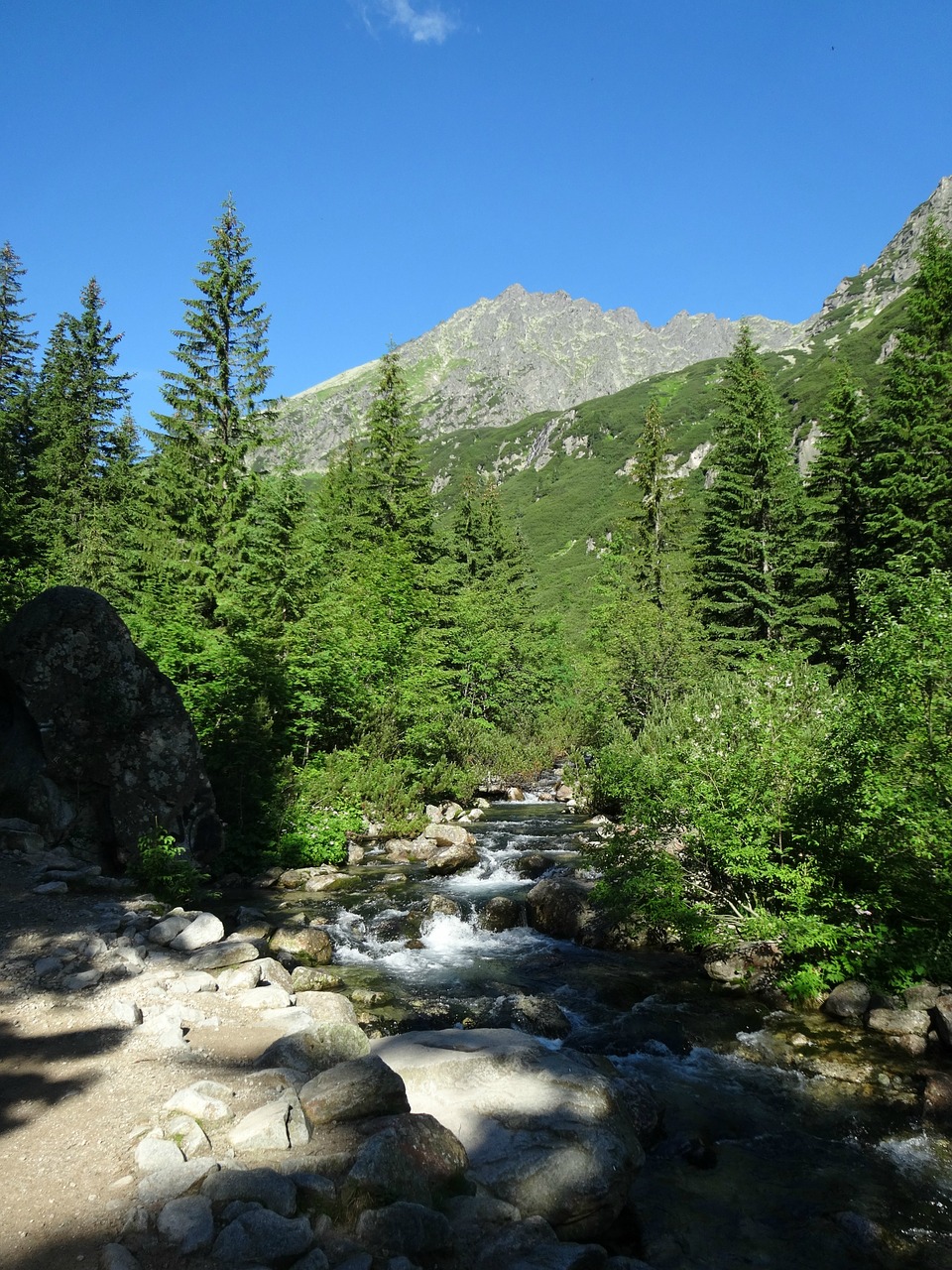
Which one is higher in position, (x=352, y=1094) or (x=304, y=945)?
(x=352, y=1094)

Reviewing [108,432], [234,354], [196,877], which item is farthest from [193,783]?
[108,432]

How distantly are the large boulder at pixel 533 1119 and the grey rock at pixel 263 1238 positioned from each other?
1.44 m

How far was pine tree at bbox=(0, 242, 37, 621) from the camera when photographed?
1759cm

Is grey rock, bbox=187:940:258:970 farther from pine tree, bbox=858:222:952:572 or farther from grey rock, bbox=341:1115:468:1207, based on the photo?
pine tree, bbox=858:222:952:572

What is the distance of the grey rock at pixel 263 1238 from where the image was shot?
316cm

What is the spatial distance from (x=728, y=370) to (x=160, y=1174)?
34.7 meters

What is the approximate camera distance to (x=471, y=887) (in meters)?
13.8

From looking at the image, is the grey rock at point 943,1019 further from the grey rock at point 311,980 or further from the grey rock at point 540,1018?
the grey rock at point 311,980

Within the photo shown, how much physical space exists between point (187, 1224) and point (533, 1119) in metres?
2.52

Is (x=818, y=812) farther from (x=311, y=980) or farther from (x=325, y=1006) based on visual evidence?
(x=311, y=980)

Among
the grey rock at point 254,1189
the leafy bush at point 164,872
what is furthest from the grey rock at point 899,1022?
the leafy bush at point 164,872

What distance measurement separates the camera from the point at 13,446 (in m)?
30.6

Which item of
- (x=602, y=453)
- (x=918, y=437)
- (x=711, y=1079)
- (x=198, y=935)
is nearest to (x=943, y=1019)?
(x=711, y=1079)

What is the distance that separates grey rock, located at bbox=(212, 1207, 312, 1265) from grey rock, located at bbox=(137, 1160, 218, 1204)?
17.7 inches
